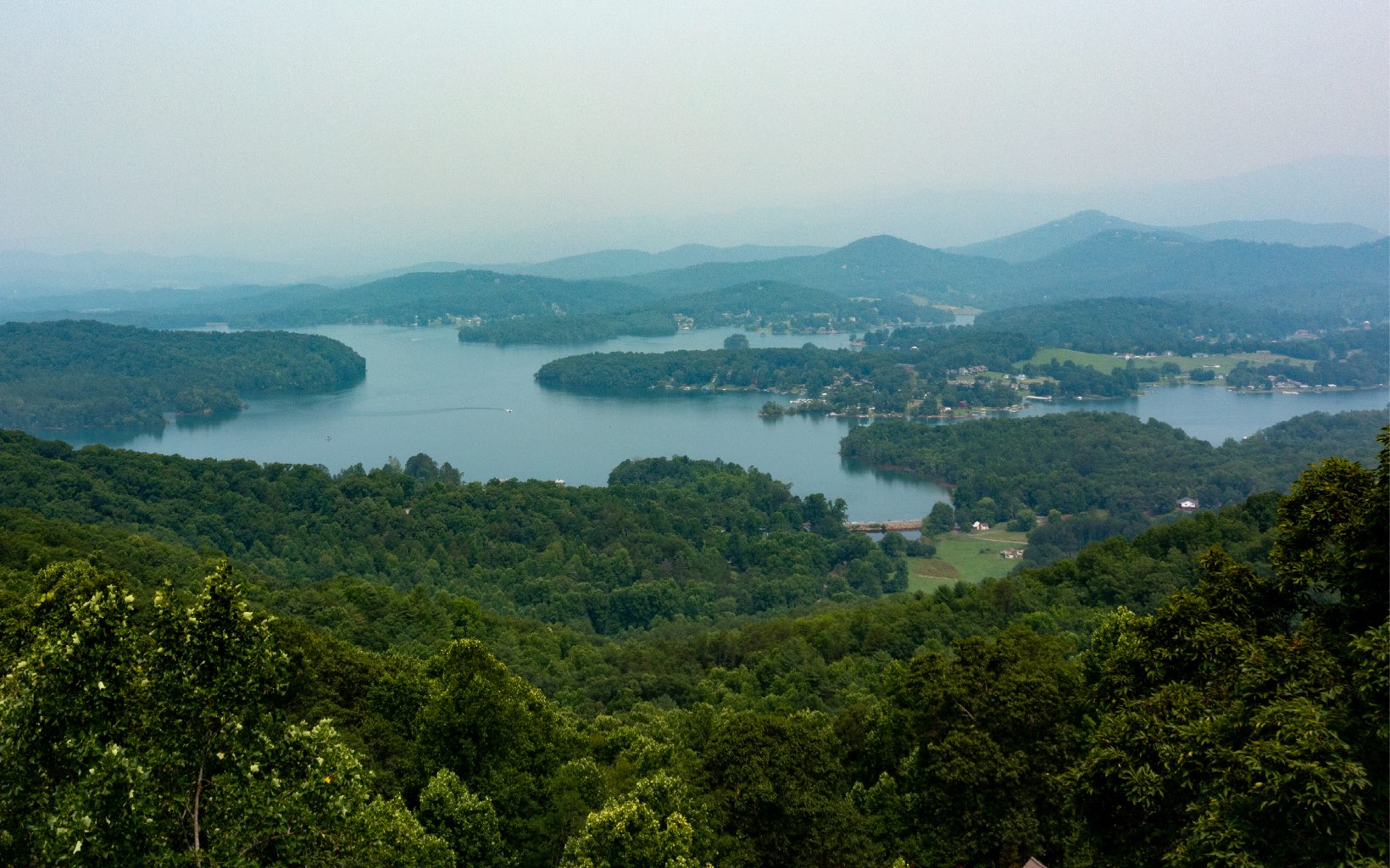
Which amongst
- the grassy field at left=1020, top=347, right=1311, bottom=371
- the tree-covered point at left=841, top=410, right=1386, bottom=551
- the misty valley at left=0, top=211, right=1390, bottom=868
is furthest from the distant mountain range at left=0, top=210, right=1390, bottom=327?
the tree-covered point at left=841, top=410, right=1386, bottom=551

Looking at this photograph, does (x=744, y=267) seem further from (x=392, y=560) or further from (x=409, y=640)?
(x=409, y=640)

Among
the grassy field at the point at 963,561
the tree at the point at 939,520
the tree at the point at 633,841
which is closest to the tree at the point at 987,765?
the tree at the point at 633,841

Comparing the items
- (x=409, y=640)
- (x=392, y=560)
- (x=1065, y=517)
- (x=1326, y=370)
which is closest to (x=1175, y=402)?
(x=1326, y=370)

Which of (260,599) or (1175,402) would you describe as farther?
(1175,402)

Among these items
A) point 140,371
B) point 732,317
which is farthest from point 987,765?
point 732,317

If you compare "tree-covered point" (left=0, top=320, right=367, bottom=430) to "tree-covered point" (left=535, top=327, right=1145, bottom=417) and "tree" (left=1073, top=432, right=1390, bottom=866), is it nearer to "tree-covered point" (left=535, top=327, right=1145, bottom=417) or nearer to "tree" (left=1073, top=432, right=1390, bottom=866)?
"tree-covered point" (left=535, top=327, right=1145, bottom=417)

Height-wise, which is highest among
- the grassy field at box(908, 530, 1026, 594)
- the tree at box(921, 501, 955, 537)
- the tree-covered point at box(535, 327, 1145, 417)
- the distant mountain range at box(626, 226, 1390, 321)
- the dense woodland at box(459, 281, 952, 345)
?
the distant mountain range at box(626, 226, 1390, 321)

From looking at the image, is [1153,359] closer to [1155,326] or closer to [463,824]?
[1155,326]
